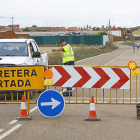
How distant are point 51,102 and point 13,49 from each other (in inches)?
190

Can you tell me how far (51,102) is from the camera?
9.91 meters

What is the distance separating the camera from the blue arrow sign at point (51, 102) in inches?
389

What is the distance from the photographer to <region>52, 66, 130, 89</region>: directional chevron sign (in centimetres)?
1023

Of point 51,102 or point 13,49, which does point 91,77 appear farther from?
point 13,49

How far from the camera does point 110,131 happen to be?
27.9ft

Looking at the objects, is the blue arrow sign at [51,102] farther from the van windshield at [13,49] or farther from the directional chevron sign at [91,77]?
the van windshield at [13,49]

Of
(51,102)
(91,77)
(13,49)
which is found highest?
(13,49)

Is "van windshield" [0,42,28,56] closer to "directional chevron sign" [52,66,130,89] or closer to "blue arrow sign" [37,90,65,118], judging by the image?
"directional chevron sign" [52,66,130,89]

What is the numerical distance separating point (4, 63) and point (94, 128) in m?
4.90

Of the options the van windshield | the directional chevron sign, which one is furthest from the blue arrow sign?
the van windshield

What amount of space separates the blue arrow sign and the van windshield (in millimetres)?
4415

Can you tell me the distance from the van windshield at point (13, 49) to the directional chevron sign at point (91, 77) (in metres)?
4.06

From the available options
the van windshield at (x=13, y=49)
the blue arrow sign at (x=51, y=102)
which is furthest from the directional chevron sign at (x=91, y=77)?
the van windshield at (x=13, y=49)

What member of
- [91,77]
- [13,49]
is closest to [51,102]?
[91,77]
